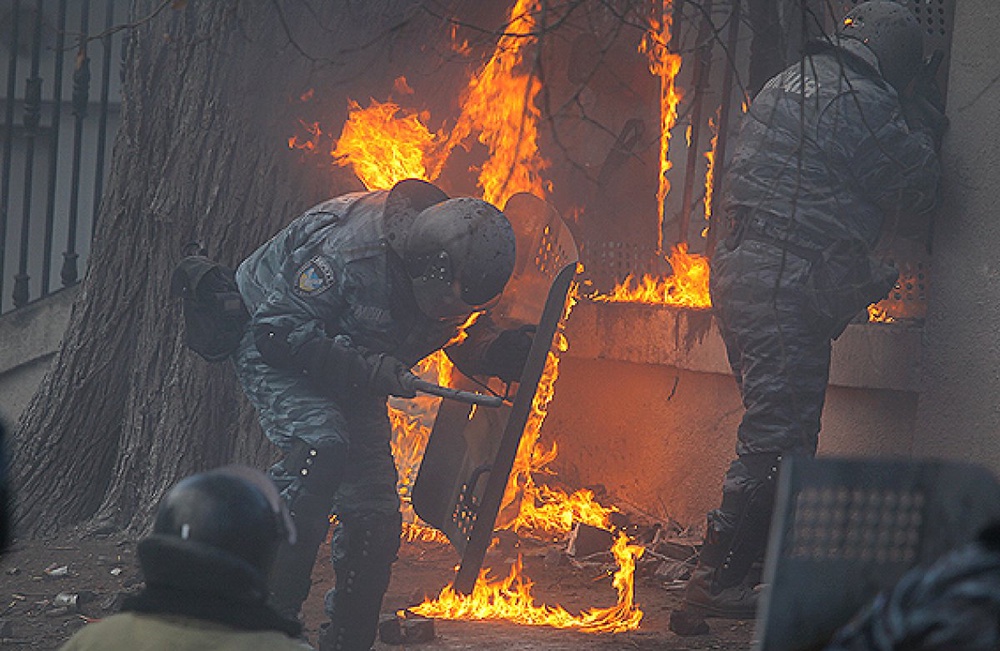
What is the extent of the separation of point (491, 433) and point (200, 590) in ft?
10.7

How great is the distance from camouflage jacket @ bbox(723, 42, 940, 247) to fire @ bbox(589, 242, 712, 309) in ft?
6.48

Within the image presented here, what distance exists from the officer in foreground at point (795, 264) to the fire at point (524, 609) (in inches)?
15.9

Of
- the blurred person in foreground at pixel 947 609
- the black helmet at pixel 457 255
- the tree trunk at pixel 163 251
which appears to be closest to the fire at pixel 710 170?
the tree trunk at pixel 163 251

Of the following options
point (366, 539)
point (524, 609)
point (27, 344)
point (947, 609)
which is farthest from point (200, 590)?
point (27, 344)

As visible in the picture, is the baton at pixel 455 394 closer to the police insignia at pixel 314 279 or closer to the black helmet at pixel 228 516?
the police insignia at pixel 314 279

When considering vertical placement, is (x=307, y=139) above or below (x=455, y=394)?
above

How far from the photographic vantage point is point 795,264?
526 centimetres

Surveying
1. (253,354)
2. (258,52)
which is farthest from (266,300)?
(258,52)

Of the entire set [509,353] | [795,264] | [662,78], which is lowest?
[509,353]

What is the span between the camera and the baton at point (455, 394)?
467 centimetres

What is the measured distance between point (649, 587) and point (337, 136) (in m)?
2.77

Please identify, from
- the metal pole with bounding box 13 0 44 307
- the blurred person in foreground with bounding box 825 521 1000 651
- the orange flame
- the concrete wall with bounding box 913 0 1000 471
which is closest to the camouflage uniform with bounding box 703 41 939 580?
the concrete wall with bounding box 913 0 1000 471

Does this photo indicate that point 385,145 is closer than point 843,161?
No

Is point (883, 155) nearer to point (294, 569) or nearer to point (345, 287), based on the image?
point (345, 287)
